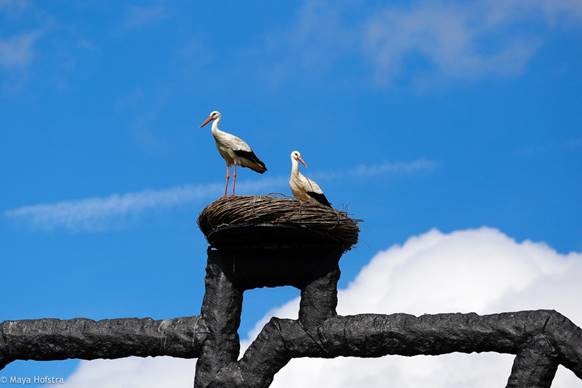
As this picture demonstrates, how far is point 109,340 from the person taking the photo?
1226cm

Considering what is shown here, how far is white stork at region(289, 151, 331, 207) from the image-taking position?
12727 millimetres

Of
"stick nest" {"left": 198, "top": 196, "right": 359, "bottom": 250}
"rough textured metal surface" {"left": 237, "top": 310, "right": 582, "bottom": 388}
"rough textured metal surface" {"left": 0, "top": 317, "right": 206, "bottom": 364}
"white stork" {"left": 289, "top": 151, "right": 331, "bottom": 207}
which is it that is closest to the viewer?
"rough textured metal surface" {"left": 237, "top": 310, "right": 582, "bottom": 388}

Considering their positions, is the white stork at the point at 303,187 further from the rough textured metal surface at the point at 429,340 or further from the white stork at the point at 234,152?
Answer: the rough textured metal surface at the point at 429,340

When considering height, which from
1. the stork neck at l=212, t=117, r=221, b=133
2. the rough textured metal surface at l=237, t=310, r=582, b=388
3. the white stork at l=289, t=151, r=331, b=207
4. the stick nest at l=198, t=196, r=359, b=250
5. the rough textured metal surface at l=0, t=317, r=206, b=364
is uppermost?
the stork neck at l=212, t=117, r=221, b=133

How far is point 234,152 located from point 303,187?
29.7 inches

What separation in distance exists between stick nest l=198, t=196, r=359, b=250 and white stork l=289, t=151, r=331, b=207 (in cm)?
68

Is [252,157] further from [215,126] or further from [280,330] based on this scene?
[280,330]

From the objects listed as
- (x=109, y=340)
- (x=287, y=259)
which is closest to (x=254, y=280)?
(x=287, y=259)

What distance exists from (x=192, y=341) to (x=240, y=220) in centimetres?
107

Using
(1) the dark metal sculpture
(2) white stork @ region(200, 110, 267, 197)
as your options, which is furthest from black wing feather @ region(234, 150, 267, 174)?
(1) the dark metal sculpture

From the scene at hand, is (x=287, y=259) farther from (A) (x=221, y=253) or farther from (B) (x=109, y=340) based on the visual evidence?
(B) (x=109, y=340)

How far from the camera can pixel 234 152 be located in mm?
13234

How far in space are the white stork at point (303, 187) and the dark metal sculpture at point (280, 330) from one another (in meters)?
0.70

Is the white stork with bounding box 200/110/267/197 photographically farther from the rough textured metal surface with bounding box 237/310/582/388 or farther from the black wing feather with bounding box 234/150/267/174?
the rough textured metal surface with bounding box 237/310/582/388
